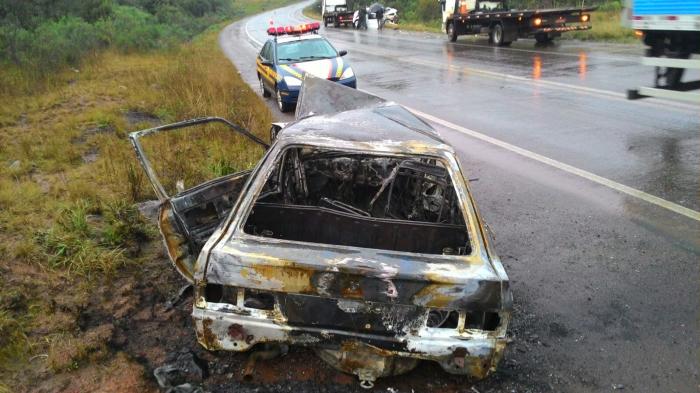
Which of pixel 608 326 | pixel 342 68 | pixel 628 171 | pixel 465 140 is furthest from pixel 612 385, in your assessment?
pixel 342 68

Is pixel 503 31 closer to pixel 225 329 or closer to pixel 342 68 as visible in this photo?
pixel 342 68

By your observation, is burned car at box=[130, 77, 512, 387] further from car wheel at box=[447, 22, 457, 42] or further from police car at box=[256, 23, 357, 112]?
car wheel at box=[447, 22, 457, 42]

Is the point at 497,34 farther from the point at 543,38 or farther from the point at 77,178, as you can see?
the point at 77,178

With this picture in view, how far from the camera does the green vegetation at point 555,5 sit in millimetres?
18562

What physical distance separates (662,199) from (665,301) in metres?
1.96

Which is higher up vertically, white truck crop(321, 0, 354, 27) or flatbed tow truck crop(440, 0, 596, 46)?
white truck crop(321, 0, 354, 27)

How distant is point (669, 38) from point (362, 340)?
7.54 meters

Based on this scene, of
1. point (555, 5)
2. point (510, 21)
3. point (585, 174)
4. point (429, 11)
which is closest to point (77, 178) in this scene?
point (585, 174)

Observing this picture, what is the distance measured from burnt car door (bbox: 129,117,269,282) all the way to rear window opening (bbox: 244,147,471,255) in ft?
1.39

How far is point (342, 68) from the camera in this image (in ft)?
34.6

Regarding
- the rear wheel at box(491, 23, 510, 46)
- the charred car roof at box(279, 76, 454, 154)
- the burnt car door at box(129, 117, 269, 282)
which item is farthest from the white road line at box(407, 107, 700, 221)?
the rear wheel at box(491, 23, 510, 46)

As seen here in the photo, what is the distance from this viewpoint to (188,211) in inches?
156

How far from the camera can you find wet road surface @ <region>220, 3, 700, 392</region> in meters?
3.14

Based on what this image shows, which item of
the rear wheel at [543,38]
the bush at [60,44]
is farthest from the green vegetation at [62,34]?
the rear wheel at [543,38]
